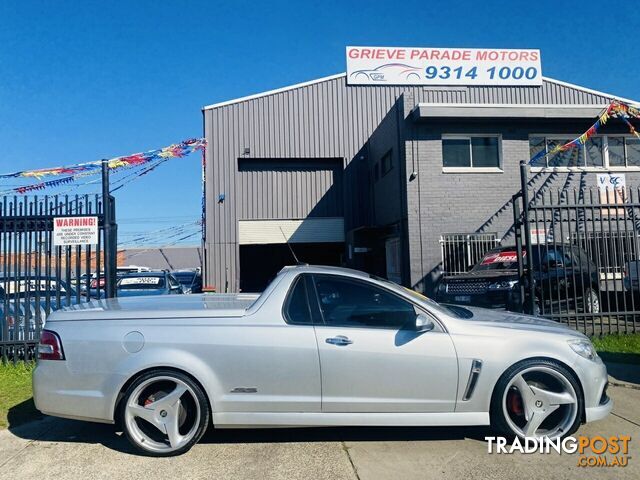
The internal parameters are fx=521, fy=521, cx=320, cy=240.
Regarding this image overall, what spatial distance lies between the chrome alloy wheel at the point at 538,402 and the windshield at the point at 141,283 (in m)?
11.2

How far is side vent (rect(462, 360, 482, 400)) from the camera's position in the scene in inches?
168

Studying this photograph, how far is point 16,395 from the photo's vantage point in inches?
243

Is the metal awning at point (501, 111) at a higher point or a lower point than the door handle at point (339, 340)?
higher

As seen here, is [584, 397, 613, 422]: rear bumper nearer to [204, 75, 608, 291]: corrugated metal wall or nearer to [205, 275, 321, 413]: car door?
[205, 275, 321, 413]: car door

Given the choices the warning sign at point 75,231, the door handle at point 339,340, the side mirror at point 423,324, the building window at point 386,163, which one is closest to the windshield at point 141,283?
the warning sign at point 75,231

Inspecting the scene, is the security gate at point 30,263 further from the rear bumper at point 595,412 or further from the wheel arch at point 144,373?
the rear bumper at point 595,412

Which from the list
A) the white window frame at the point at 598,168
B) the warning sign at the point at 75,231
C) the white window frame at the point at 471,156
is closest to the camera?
the warning sign at the point at 75,231

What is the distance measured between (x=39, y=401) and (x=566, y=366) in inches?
176

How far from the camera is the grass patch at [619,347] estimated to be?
24.7 feet

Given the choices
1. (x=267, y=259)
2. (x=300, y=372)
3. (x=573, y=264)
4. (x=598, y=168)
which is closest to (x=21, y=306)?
(x=300, y=372)

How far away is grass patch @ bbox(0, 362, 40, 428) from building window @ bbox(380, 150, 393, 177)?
38.2ft

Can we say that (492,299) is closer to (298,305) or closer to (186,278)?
(298,305)

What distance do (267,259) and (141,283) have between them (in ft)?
37.3

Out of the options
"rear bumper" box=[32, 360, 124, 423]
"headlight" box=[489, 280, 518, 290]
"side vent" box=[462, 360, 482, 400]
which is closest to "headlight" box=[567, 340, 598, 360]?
"side vent" box=[462, 360, 482, 400]
